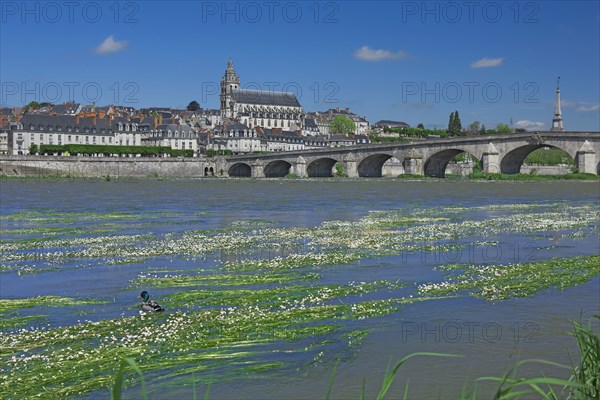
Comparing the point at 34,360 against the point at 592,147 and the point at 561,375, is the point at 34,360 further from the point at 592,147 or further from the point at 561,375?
the point at 592,147

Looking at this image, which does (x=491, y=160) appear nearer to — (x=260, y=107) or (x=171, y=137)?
(x=171, y=137)

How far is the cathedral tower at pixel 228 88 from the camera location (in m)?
171

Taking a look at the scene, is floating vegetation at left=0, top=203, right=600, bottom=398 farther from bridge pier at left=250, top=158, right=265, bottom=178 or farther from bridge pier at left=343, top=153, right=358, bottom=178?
bridge pier at left=250, top=158, right=265, bottom=178

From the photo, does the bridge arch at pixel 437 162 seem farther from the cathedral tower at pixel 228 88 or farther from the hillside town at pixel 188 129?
the cathedral tower at pixel 228 88

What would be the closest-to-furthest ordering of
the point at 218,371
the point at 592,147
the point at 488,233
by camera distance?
1. the point at 218,371
2. the point at 488,233
3. the point at 592,147

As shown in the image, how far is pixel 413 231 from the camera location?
19.9m

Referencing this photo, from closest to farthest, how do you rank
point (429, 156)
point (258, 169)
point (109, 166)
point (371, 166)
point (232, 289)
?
point (232, 289)
point (429, 156)
point (371, 166)
point (258, 169)
point (109, 166)

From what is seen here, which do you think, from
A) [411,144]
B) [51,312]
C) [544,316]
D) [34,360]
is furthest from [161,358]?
[411,144]

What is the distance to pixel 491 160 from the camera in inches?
2795

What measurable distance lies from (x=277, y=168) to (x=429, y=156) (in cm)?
2797

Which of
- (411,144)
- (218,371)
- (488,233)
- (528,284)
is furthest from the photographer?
(411,144)

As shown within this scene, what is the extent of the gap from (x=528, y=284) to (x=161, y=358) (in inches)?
255

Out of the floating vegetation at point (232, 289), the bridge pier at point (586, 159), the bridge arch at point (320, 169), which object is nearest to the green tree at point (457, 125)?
the bridge arch at point (320, 169)

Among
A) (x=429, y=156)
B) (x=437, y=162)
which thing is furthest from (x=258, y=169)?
(x=429, y=156)
